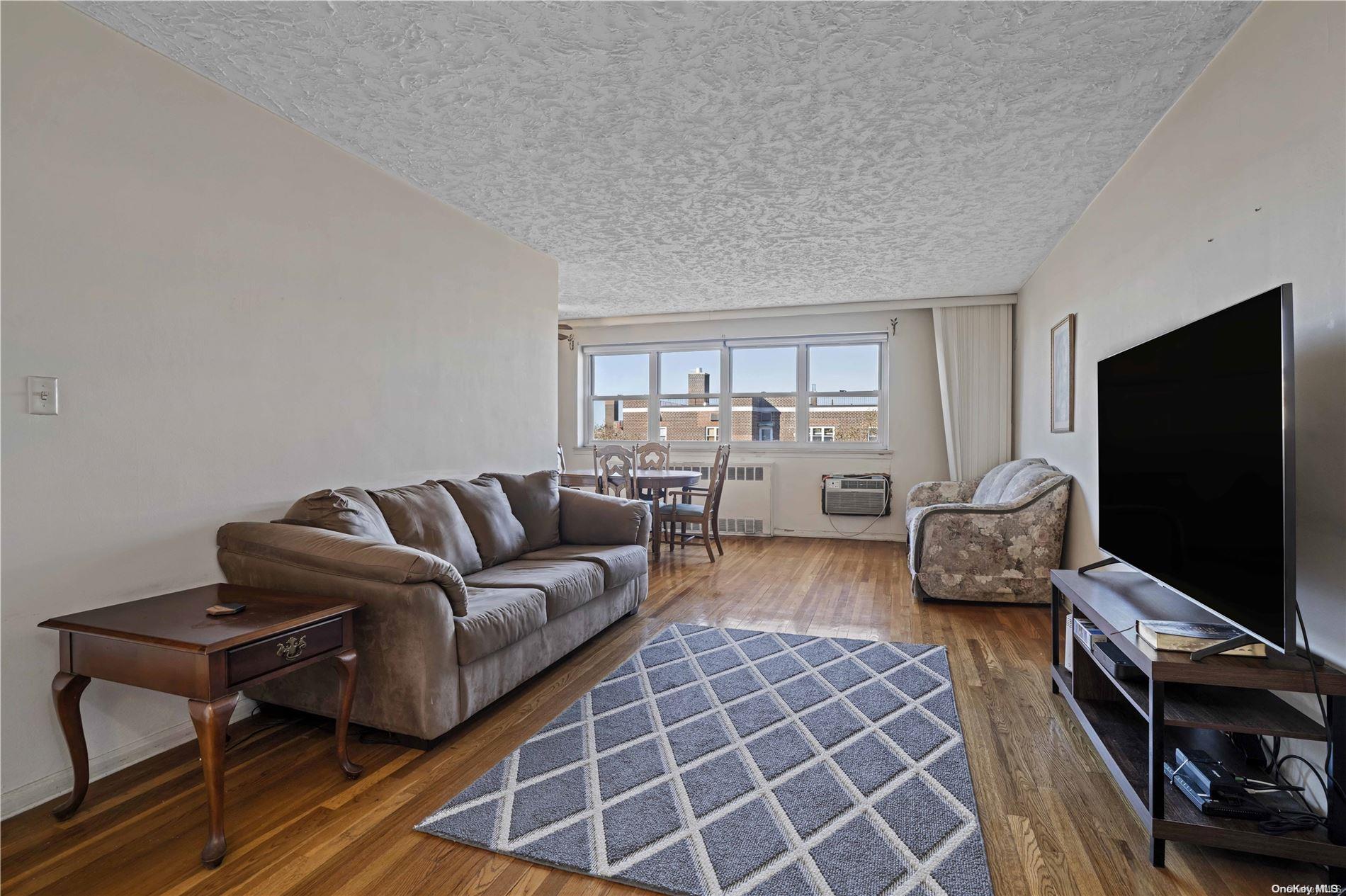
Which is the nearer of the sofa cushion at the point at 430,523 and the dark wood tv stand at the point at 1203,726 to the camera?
the dark wood tv stand at the point at 1203,726

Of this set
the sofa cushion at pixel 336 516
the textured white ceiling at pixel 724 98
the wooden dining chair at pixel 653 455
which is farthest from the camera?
the wooden dining chair at pixel 653 455

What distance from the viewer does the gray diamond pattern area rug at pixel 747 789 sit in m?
1.61

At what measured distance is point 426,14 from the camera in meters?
2.06

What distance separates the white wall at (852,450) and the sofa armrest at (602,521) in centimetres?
334

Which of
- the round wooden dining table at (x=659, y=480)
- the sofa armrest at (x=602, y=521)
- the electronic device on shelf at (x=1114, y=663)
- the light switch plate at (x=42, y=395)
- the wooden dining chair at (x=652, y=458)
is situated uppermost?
the light switch plate at (x=42, y=395)

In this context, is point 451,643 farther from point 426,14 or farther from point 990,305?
point 990,305

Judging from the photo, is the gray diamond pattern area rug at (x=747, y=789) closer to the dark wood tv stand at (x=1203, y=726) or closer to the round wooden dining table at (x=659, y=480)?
the dark wood tv stand at (x=1203, y=726)

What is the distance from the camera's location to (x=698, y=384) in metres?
7.53

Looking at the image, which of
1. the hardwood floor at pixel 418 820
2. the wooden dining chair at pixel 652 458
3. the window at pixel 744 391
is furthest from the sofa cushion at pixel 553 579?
the window at pixel 744 391

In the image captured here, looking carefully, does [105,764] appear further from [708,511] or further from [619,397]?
[619,397]

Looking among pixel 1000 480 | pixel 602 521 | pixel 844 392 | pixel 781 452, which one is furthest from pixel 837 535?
pixel 602 521

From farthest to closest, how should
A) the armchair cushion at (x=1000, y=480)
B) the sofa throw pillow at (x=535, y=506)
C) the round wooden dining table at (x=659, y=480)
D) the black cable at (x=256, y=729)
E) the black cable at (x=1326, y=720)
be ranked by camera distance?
the round wooden dining table at (x=659, y=480) → the armchair cushion at (x=1000, y=480) → the sofa throw pillow at (x=535, y=506) → the black cable at (x=256, y=729) → the black cable at (x=1326, y=720)

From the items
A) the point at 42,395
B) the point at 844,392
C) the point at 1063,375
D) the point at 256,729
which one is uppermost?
the point at 844,392

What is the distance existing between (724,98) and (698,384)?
16.3ft
